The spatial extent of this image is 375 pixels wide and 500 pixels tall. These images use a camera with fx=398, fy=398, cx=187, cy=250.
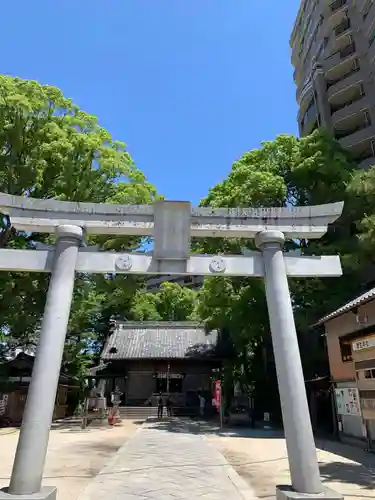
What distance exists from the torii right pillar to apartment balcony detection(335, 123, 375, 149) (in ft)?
110

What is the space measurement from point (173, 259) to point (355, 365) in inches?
375

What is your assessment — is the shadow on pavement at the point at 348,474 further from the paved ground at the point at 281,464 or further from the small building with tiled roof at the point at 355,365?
the small building with tiled roof at the point at 355,365

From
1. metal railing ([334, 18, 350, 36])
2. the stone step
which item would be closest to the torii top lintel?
the stone step

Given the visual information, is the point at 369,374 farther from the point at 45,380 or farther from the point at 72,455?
the point at 45,380

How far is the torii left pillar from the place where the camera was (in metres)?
5.70

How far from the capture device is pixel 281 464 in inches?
414

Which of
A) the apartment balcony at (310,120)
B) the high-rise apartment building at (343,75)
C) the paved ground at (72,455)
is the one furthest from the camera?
the apartment balcony at (310,120)

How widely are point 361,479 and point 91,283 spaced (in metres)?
15.5

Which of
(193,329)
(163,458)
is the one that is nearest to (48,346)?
(163,458)

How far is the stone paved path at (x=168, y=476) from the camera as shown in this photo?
718 cm

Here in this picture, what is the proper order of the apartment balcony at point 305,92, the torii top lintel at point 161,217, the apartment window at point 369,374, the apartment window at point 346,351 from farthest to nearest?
1. the apartment balcony at point 305,92
2. the apartment window at point 346,351
3. the apartment window at point 369,374
4. the torii top lintel at point 161,217

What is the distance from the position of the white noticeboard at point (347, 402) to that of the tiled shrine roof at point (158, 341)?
15.2 meters

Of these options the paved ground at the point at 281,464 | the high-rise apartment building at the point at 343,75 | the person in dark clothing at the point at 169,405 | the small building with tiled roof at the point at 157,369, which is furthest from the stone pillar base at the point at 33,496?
the high-rise apartment building at the point at 343,75

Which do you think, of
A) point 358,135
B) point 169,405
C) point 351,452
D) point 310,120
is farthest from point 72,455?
point 310,120
